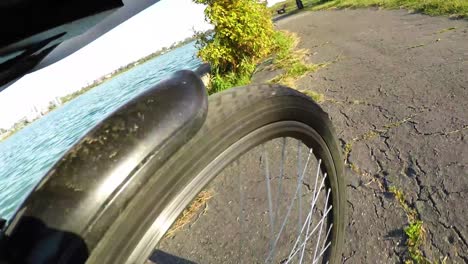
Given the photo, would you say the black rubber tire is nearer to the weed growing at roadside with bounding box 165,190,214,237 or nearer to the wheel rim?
the wheel rim

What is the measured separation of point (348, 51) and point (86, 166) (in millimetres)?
7373

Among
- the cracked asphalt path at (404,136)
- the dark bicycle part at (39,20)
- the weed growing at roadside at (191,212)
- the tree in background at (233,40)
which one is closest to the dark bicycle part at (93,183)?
the dark bicycle part at (39,20)

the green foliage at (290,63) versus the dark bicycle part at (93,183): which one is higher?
the dark bicycle part at (93,183)

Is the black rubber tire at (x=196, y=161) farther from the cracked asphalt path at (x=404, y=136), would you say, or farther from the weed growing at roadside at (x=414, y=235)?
the cracked asphalt path at (x=404, y=136)

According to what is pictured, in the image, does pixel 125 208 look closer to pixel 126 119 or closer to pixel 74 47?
pixel 126 119

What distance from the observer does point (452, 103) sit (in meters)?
3.18

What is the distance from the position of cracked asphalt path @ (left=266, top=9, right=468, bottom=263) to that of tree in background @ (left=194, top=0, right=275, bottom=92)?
1.90 m

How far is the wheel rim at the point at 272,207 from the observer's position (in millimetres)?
805

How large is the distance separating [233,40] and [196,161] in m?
7.07

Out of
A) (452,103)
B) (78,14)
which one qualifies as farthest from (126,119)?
(452,103)

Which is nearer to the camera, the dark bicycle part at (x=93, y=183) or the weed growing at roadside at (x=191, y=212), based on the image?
the dark bicycle part at (x=93, y=183)

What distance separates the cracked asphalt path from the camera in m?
1.90

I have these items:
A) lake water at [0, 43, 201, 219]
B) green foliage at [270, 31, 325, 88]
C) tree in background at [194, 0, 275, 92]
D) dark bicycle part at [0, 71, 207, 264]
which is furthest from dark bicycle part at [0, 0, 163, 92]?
tree in background at [194, 0, 275, 92]

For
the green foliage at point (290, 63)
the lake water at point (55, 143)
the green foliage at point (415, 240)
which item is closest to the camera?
the green foliage at point (415, 240)
